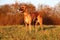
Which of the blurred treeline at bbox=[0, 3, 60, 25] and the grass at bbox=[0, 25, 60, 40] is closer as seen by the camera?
the grass at bbox=[0, 25, 60, 40]

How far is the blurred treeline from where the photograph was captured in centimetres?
2822

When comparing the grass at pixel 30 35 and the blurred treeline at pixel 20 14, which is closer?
the grass at pixel 30 35

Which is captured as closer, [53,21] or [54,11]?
[53,21]

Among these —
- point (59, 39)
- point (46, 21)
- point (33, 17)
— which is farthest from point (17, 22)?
point (59, 39)

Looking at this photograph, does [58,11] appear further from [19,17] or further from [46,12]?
[19,17]

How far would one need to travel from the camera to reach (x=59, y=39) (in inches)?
365

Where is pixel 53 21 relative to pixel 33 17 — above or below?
below

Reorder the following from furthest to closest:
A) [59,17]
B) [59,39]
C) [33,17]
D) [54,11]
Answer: [54,11]
[59,17]
[33,17]
[59,39]

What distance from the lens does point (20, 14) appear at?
1065 inches

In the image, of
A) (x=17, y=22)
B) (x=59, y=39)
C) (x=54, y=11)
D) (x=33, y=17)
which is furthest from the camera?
(x=54, y=11)

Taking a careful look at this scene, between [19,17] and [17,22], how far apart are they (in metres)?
0.73

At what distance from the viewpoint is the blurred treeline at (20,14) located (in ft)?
92.6

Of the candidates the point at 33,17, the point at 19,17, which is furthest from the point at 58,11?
the point at 33,17

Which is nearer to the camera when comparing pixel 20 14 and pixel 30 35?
pixel 30 35
